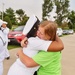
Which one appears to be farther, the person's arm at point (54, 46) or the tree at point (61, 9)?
the tree at point (61, 9)

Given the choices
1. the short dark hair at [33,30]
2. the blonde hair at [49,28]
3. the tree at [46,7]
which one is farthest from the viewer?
the tree at [46,7]

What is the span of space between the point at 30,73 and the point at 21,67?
0.35 ft

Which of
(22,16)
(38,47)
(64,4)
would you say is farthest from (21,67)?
(22,16)

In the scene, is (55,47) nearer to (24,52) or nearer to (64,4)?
(24,52)

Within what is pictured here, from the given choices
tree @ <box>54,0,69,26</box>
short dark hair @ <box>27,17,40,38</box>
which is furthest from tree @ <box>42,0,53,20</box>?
short dark hair @ <box>27,17,40,38</box>

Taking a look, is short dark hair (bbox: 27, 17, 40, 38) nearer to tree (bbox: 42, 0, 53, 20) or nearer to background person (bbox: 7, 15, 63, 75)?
background person (bbox: 7, 15, 63, 75)

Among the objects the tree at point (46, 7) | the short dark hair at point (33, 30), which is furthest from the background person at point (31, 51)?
the tree at point (46, 7)

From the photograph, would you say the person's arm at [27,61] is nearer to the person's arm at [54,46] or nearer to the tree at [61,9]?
the person's arm at [54,46]

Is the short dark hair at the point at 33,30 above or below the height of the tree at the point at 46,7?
above

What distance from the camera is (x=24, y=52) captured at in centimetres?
237

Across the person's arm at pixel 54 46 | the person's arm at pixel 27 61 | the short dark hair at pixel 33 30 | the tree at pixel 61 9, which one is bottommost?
the tree at pixel 61 9

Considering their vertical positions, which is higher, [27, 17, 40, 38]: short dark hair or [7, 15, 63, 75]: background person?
[27, 17, 40, 38]: short dark hair

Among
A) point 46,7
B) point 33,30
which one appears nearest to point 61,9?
point 46,7

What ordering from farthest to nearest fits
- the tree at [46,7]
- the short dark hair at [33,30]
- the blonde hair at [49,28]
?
the tree at [46,7] → the short dark hair at [33,30] → the blonde hair at [49,28]
